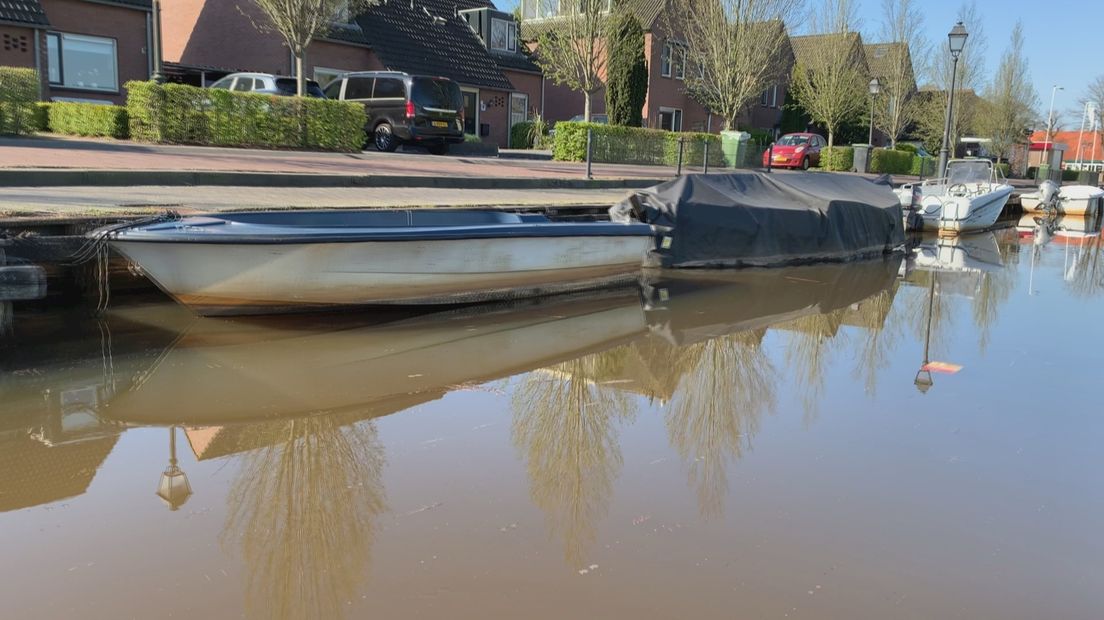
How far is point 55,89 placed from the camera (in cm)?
2417

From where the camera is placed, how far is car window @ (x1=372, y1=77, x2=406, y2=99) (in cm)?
2047

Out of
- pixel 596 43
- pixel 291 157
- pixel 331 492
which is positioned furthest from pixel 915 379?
pixel 596 43

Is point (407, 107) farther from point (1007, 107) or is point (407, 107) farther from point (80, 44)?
point (1007, 107)

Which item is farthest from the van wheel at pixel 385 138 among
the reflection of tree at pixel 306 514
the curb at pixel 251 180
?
the reflection of tree at pixel 306 514

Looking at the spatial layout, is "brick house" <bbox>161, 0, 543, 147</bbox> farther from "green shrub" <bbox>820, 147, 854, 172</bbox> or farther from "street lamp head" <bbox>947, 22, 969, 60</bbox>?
"street lamp head" <bbox>947, 22, 969, 60</bbox>

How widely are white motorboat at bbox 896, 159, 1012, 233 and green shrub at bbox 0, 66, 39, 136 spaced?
57.3 ft

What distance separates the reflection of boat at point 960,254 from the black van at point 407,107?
35.7 ft

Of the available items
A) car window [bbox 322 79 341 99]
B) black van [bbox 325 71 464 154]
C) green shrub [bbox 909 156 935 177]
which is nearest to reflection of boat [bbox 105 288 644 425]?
black van [bbox 325 71 464 154]

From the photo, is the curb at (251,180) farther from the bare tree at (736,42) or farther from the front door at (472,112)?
the front door at (472,112)

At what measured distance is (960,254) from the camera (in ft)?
51.5

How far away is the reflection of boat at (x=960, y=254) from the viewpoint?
45.5ft

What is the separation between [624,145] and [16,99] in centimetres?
1472

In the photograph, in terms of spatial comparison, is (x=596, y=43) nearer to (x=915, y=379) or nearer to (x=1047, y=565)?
(x=915, y=379)

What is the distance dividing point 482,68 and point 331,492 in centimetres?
2929
